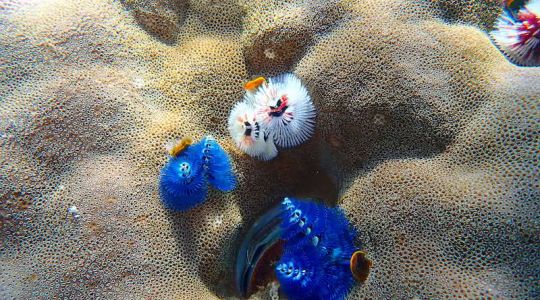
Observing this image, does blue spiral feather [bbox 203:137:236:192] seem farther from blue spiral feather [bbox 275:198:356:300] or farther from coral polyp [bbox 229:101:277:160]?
blue spiral feather [bbox 275:198:356:300]

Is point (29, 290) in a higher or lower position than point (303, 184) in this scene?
lower

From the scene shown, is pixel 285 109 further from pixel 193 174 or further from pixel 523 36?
pixel 523 36

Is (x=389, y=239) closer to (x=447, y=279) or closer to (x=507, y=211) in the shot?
(x=447, y=279)

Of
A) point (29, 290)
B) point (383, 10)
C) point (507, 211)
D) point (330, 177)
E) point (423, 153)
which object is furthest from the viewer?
point (330, 177)

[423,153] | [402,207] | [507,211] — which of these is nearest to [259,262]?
[402,207]

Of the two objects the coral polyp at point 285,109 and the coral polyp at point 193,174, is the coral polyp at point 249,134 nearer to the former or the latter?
the coral polyp at point 285,109

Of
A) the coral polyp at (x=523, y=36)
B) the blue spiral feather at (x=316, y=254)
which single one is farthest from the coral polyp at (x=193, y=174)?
the coral polyp at (x=523, y=36)

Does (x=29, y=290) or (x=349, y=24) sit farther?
(x=349, y=24)

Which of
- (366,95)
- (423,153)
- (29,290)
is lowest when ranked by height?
(29,290)
